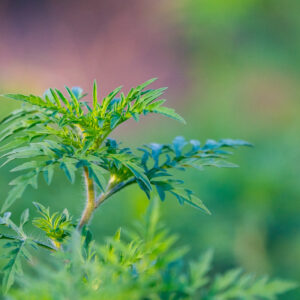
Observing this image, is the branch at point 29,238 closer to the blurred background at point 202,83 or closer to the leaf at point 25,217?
the leaf at point 25,217

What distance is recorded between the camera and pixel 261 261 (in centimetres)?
264

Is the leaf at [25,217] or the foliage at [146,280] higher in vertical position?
the leaf at [25,217]

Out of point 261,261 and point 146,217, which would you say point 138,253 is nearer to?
point 146,217

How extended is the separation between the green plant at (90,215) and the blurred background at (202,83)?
158 cm

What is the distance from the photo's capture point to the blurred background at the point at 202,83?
9.23 ft

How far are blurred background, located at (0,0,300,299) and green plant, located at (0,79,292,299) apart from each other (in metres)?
1.58

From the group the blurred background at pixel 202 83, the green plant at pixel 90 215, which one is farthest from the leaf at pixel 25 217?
the blurred background at pixel 202 83

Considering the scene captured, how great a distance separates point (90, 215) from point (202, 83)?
504 cm

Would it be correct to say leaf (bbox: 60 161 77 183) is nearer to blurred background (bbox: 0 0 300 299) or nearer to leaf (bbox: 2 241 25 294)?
leaf (bbox: 2 241 25 294)

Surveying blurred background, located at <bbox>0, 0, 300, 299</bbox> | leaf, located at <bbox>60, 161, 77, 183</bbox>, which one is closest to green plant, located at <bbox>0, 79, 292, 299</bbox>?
leaf, located at <bbox>60, 161, 77, 183</bbox>

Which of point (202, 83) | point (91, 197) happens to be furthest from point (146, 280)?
point (202, 83)

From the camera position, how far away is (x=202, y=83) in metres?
5.88

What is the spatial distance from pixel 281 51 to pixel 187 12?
1.39m

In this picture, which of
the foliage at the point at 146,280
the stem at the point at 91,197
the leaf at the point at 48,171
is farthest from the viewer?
the stem at the point at 91,197
